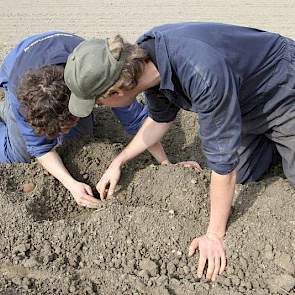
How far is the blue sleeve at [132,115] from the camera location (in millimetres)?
3449

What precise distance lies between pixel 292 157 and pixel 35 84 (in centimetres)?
146

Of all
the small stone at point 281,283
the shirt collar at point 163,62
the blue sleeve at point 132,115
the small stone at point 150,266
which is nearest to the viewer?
the shirt collar at point 163,62

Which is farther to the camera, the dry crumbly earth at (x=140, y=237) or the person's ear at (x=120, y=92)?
the dry crumbly earth at (x=140, y=237)

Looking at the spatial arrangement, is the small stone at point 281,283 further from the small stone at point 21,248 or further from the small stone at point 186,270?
the small stone at point 21,248

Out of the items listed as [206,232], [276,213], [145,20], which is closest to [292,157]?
[276,213]

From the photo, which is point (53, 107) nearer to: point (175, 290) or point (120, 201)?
point (120, 201)

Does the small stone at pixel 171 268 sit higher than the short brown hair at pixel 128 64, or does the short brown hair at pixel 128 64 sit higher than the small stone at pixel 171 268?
the short brown hair at pixel 128 64

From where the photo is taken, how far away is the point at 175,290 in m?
2.36

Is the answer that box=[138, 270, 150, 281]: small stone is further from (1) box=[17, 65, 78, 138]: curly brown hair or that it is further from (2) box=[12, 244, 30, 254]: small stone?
(1) box=[17, 65, 78, 138]: curly brown hair

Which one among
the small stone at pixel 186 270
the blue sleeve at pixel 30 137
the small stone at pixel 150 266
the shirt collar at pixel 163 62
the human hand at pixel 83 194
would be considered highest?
the shirt collar at pixel 163 62

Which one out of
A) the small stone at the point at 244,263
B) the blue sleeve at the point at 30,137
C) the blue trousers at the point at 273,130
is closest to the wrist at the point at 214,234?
the small stone at the point at 244,263

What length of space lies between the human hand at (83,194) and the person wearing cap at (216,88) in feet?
1.61

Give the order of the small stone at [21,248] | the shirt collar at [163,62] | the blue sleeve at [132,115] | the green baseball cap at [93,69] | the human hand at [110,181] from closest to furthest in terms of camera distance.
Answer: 1. the green baseball cap at [93,69]
2. the shirt collar at [163,62]
3. the small stone at [21,248]
4. the human hand at [110,181]
5. the blue sleeve at [132,115]

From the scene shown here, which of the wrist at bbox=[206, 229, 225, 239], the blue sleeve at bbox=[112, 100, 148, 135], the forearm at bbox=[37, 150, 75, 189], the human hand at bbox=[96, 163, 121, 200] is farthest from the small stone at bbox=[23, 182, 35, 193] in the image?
the wrist at bbox=[206, 229, 225, 239]
